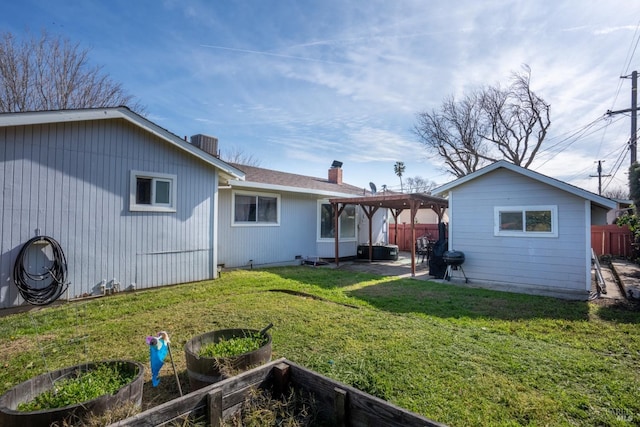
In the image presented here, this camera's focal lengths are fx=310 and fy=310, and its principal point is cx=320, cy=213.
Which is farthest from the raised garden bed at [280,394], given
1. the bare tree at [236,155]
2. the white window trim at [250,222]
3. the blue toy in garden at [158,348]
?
the bare tree at [236,155]

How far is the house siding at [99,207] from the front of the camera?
5.24 metres

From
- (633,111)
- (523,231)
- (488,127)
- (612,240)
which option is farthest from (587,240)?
(488,127)

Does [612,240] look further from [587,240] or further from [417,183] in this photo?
[417,183]

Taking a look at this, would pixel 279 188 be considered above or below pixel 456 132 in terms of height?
below

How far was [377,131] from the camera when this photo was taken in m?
18.0

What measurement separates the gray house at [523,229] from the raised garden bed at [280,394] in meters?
6.94

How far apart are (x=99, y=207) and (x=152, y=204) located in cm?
102

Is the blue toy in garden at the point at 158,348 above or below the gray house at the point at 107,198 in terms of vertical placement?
below

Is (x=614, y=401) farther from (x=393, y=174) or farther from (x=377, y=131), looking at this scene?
(x=393, y=174)

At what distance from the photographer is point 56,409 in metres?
1.70

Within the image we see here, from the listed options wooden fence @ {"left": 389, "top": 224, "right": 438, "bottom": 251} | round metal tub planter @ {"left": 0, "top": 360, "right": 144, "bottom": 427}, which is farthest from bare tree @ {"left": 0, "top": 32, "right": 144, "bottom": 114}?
wooden fence @ {"left": 389, "top": 224, "right": 438, "bottom": 251}

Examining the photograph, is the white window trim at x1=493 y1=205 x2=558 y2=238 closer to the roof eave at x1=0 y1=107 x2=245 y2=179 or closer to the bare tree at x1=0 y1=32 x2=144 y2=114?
the roof eave at x1=0 y1=107 x2=245 y2=179

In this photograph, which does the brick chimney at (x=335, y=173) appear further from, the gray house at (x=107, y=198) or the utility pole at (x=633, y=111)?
the utility pole at (x=633, y=111)

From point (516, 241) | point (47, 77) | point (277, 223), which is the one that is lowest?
point (516, 241)
